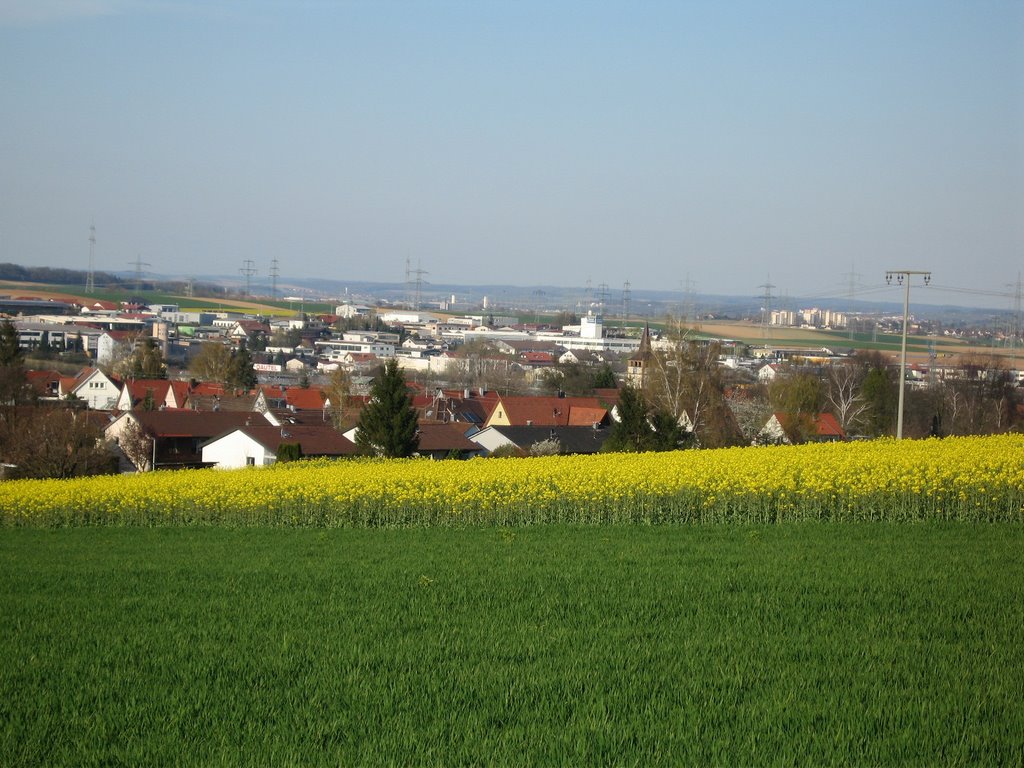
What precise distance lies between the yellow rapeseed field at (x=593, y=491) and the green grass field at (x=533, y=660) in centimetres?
319

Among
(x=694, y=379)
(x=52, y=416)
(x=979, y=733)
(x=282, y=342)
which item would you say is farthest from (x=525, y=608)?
(x=282, y=342)

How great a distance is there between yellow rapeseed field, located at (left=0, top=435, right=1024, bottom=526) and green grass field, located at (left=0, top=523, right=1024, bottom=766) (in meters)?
3.19

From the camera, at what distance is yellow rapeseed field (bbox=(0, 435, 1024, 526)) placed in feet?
57.6

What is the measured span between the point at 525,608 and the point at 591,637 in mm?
1393

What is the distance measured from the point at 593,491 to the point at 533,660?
35.5 ft

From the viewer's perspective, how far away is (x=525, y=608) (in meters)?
10.5

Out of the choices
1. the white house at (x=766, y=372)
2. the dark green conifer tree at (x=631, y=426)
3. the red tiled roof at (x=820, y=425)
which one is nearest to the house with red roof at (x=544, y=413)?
the red tiled roof at (x=820, y=425)

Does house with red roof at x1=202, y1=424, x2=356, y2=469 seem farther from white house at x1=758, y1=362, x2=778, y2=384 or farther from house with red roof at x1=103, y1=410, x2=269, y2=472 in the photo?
white house at x1=758, y1=362, x2=778, y2=384

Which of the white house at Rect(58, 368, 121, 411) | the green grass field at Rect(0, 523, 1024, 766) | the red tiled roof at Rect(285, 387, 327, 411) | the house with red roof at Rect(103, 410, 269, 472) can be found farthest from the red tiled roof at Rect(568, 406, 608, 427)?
the green grass field at Rect(0, 523, 1024, 766)

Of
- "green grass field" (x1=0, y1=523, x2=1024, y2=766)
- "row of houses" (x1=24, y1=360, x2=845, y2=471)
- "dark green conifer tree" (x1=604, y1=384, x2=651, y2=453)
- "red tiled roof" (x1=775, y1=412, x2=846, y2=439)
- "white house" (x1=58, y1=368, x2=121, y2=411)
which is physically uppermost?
"green grass field" (x1=0, y1=523, x2=1024, y2=766)

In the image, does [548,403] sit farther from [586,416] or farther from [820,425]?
[820,425]

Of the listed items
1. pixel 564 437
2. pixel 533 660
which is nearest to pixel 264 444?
pixel 564 437

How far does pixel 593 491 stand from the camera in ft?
63.1

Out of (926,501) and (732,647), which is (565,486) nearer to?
(926,501)
